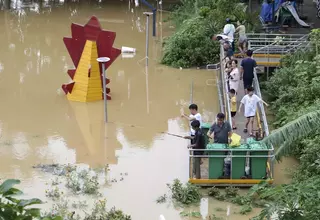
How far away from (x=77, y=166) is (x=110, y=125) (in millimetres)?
2612

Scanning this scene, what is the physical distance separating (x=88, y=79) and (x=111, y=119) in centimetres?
165

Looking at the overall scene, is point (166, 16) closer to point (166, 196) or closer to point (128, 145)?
point (128, 145)

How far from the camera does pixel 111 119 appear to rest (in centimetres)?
1756

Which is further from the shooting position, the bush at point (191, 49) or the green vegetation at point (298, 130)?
the bush at point (191, 49)

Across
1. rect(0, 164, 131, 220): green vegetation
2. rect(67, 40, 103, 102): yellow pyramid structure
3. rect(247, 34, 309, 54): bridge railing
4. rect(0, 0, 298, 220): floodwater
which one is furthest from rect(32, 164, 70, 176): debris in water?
rect(247, 34, 309, 54): bridge railing

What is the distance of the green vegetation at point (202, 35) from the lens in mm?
22078

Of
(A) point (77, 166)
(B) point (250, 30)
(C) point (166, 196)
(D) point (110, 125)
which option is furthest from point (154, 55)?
(C) point (166, 196)

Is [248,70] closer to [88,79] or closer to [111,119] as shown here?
[111,119]

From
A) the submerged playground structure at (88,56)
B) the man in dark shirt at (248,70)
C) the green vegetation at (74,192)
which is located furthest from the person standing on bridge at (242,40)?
the green vegetation at (74,192)

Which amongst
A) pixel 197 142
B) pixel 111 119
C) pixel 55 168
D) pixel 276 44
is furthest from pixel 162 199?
pixel 276 44

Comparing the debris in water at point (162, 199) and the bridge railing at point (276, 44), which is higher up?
the bridge railing at point (276, 44)

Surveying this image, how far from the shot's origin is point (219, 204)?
1291cm

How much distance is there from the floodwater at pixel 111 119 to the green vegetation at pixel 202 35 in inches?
21.4

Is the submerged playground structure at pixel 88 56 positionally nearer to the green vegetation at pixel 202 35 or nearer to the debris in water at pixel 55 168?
the green vegetation at pixel 202 35
